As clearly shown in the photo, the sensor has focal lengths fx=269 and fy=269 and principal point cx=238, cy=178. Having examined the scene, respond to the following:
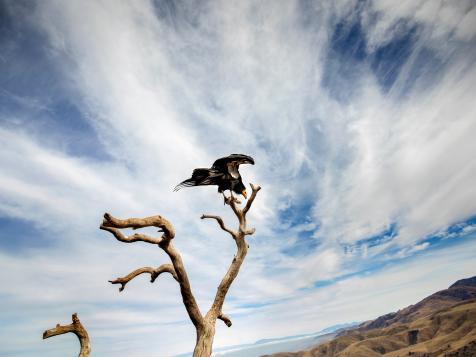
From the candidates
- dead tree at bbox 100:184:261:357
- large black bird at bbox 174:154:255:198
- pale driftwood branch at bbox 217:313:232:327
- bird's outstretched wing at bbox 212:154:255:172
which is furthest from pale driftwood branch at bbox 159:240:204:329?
bird's outstretched wing at bbox 212:154:255:172

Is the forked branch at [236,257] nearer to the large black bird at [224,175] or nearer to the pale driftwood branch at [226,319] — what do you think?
the pale driftwood branch at [226,319]

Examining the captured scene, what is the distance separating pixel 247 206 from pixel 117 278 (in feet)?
14.5

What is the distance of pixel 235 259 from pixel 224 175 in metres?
3.85

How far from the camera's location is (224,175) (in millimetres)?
11148

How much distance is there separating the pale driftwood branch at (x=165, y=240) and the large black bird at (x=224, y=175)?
149 inches

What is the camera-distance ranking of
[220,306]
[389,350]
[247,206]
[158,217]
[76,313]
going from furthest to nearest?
[389,350]
[247,206]
[220,306]
[76,313]
[158,217]

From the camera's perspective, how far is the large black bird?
414 inches

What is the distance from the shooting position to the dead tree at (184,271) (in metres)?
6.10

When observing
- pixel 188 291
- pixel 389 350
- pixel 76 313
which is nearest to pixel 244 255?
pixel 188 291

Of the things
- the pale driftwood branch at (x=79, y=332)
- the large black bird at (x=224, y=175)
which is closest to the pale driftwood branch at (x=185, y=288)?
the pale driftwood branch at (x=79, y=332)

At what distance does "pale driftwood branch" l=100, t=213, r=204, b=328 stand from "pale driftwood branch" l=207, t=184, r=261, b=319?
2.31 feet

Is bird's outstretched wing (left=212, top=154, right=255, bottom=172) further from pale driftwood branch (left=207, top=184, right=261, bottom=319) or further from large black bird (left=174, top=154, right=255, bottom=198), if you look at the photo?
pale driftwood branch (left=207, top=184, right=261, bottom=319)

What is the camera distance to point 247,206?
30.1ft

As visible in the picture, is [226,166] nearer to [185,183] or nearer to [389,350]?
[185,183]
